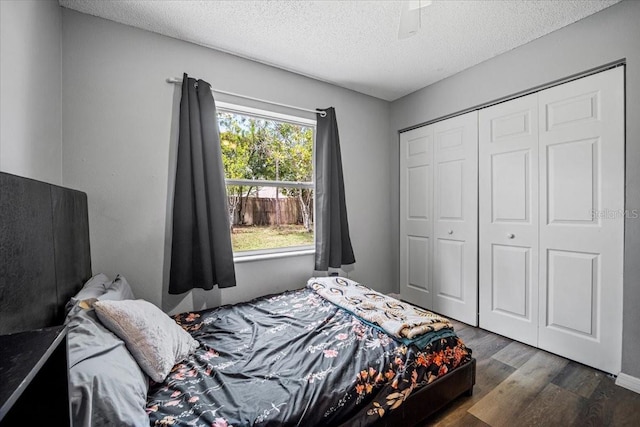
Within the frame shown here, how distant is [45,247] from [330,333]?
1442 millimetres

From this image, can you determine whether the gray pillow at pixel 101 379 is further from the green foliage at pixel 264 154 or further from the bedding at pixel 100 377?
the green foliage at pixel 264 154

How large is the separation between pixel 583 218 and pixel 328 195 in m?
1.99

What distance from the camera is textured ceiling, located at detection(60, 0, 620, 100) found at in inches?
69.9

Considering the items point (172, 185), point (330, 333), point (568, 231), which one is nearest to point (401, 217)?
point (568, 231)

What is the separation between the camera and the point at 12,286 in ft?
2.79

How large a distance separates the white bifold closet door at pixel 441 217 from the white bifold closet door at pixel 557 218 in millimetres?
116

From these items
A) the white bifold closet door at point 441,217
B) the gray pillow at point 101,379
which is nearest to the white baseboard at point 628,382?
the white bifold closet door at point 441,217

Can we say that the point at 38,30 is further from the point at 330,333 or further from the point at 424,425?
the point at 424,425

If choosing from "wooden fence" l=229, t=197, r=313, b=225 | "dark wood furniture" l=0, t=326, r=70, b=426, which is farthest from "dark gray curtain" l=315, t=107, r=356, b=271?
"dark wood furniture" l=0, t=326, r=70, b=426

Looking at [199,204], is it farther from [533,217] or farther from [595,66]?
[595,66]

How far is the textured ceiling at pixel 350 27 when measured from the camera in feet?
5.82

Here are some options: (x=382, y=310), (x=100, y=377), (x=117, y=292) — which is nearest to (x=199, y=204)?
(x=117, y=292)

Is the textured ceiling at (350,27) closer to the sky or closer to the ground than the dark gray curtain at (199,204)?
closer to the sky

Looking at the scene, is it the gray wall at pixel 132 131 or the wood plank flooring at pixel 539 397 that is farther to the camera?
the gray wall at pixel 132 131
